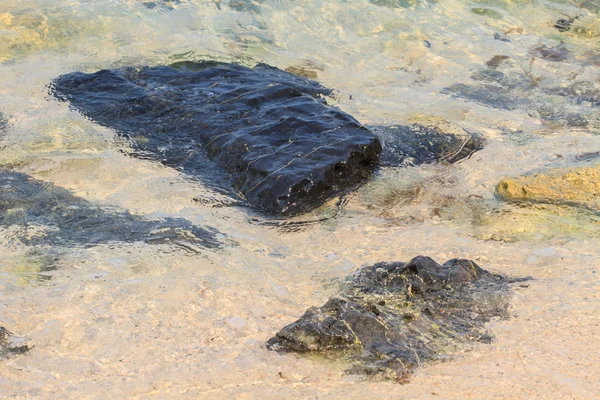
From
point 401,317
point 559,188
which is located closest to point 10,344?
point 401,317

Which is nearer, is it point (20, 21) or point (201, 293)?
point (201, 293)

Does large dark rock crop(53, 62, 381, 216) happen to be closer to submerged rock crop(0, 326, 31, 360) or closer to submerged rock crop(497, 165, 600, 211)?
submerged rock crop(497, 165, 600, 211)

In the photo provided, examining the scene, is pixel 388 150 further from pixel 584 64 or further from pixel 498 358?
pixel 584 64

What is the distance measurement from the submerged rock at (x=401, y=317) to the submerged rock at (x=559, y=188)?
141 centimetres

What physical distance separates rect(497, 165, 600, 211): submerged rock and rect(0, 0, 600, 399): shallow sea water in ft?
0.47

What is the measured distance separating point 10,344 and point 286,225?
2158 millimetres

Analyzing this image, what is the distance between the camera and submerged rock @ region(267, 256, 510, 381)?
3.41 m

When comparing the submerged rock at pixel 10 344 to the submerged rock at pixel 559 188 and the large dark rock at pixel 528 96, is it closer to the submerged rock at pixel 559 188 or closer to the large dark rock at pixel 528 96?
the submerged rock at pixel 559 188

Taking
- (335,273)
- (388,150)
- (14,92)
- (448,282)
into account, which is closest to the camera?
(448,282)

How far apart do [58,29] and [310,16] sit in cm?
346

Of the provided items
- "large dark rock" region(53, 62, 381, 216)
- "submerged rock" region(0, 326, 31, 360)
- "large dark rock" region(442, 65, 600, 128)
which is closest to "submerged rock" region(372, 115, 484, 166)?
"large dark rock" region(53, 62, 381, 216)

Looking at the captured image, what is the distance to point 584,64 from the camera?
8742 millimetres

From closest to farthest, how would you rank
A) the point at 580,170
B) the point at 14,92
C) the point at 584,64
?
the point at 580,170 → the point at 14,92 → the point at 584,64

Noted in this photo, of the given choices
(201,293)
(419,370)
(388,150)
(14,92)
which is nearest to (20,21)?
(14,92)
